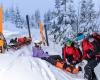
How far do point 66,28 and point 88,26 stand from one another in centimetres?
802

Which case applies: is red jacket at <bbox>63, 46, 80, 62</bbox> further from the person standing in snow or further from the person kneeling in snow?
the person standing in snow

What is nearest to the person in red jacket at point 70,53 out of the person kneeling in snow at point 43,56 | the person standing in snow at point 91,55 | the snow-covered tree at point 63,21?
the person kneeling in snow at point 43,56

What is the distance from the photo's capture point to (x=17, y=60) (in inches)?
216

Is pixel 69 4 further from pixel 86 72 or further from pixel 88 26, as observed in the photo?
pixel 86 72

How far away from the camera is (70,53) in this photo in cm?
1259

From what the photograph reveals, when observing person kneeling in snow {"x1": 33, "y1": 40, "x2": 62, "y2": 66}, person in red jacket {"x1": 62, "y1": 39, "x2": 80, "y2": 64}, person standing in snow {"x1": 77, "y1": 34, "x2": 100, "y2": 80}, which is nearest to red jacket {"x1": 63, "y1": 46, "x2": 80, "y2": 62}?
person in red jacket {"x1": 62, "y1": 39, "x2": 80, "y2": 64}

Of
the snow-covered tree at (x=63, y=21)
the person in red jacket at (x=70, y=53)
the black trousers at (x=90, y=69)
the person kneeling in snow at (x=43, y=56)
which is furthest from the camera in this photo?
the snow-covered tree at (x=63, y=21)

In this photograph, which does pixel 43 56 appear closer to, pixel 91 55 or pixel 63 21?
pixel 91 55

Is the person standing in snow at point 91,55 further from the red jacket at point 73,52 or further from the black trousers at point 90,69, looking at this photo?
the red jacket at point 73,52

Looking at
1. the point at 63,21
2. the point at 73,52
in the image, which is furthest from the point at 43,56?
the point at 63,21

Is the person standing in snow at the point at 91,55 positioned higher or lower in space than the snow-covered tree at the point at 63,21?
higher

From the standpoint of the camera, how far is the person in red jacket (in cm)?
1252

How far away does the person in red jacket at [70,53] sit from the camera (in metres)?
12.5

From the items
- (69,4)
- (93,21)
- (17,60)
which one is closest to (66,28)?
(69,4)
